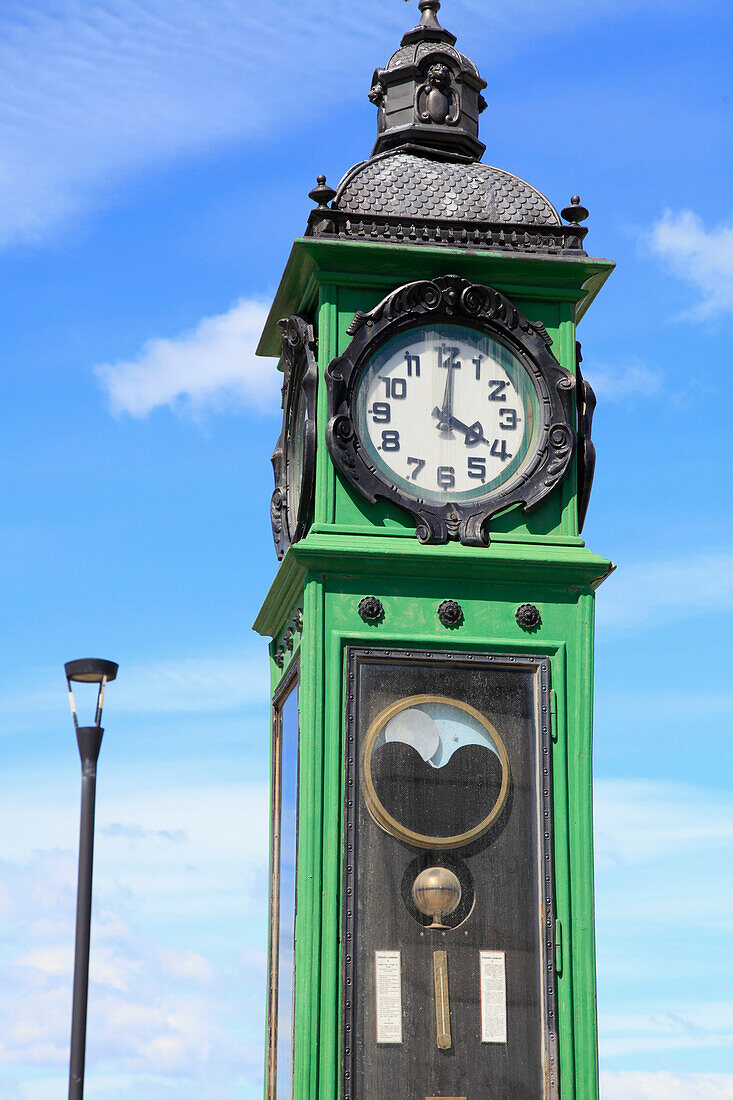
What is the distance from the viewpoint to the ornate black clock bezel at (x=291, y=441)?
1548 centimetres

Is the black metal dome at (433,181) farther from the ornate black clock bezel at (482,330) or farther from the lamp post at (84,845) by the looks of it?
the lamp post at (84,845)

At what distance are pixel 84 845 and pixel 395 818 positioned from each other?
283 cm

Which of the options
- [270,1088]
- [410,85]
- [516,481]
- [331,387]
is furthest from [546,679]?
[410,85]

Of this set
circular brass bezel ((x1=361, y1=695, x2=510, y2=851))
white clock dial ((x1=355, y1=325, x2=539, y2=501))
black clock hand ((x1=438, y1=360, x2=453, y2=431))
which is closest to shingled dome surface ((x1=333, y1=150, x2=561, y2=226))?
white clock dial ((x1=355, y1=325, x2=539, y2=501))

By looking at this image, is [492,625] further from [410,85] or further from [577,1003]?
[410,85]

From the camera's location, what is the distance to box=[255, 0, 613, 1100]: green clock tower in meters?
14.2

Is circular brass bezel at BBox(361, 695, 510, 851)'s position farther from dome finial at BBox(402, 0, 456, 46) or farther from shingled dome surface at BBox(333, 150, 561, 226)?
dome finial at BBox(402, 0, 456, 46)

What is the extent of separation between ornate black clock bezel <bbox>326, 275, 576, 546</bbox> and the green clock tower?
20mm

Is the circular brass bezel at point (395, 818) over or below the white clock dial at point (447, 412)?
below

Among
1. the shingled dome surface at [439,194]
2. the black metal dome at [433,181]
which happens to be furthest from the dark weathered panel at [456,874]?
the shingled dome surface at [439,194]

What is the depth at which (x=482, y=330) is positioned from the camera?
15758mm

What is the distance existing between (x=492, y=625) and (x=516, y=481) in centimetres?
125

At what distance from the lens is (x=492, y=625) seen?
15.1 metres

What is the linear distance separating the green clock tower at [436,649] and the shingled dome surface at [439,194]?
0.03m
